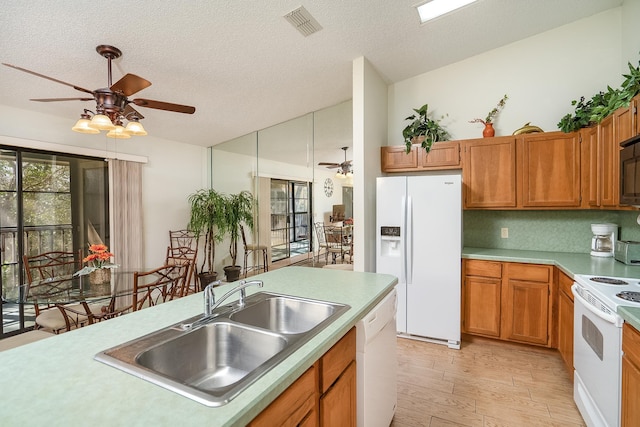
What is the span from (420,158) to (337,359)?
9.45 feet

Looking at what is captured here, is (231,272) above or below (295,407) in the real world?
below

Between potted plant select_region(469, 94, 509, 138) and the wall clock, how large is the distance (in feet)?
6.47

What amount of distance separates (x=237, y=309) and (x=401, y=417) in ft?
4.86

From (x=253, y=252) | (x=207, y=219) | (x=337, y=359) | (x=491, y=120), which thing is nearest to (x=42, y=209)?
(x=207, y=219)

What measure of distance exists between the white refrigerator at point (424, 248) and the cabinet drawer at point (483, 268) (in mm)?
197

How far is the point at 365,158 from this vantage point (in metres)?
3.39

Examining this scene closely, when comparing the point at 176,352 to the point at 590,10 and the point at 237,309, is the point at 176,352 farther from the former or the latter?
the point at 590,10

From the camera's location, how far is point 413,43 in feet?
10.6

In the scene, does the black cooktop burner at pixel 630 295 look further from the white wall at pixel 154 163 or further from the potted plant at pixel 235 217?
the white wall at pixel 154 163

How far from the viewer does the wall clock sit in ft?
15.0

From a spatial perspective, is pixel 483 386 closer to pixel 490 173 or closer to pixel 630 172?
pixel 630 172

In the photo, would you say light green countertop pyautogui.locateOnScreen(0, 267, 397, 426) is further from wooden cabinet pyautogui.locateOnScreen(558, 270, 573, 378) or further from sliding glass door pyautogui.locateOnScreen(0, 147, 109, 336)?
sliding glass door pyautogui.locateOnScreen(0, 147, 109, 336)

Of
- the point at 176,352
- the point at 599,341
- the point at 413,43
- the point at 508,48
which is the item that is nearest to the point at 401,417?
the point at 599,341

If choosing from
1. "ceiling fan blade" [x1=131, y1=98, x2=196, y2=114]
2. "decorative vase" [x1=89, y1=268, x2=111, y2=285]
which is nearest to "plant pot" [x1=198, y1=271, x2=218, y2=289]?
"decorative vase" [x1=89, y1=268, x2=111, y2=285]
